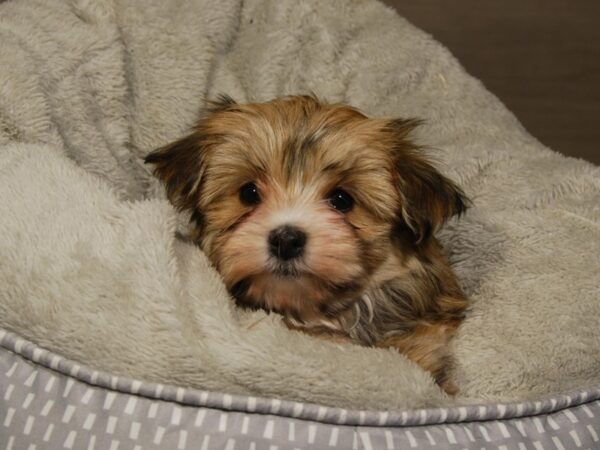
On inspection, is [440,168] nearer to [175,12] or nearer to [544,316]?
[544,316]

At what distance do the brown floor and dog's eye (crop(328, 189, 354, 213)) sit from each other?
5.03 ft

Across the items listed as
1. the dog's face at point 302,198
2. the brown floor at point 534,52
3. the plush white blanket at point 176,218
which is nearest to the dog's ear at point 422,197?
the dog's face at point 302,198

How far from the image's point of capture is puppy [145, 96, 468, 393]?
1928 mm

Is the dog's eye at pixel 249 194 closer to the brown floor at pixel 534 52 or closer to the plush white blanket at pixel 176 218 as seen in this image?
the plush white blanket at pixel 176 218

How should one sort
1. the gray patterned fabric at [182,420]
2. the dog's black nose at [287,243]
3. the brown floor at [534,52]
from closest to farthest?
1. the gray patterned fabric at [182,420]
2. the dog's black nose at [287,243]
3. the brown floor at [534,52]

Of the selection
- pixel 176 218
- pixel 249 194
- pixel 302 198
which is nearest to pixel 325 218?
pixel 302 198

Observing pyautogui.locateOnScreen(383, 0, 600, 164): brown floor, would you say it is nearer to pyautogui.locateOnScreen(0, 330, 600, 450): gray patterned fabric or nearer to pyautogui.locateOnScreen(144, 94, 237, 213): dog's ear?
pyautogui.locateOnScreen(144, 94, 237, 213): dog's ear

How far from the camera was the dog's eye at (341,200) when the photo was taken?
208 cm

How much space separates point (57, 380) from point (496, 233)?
4.72 feet

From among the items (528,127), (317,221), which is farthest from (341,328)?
(528,127)

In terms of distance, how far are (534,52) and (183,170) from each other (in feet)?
6.57

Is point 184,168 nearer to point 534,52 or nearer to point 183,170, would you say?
A: point 183,170

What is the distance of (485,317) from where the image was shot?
7.10 ft

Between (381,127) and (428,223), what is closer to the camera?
(428,223)
